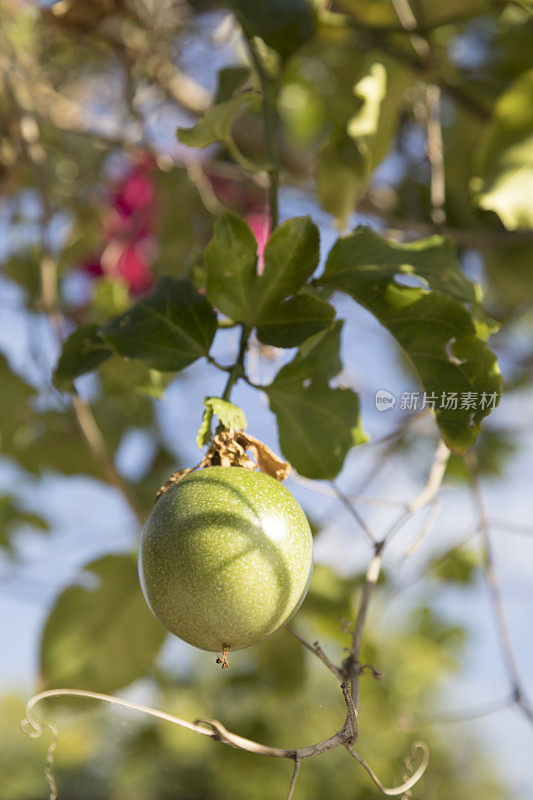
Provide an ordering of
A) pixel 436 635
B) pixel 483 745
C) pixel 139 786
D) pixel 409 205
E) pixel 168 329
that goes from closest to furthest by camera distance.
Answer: pixel 168 329, pixel 409 205, pixel 436 635, pixel 483 745, pixel 139 786

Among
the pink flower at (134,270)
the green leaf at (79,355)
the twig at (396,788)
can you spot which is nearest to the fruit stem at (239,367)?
the green leaf at (79,355)

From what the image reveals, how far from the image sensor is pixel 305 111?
197 cm

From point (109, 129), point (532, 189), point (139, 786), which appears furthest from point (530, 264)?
point (139, 786)

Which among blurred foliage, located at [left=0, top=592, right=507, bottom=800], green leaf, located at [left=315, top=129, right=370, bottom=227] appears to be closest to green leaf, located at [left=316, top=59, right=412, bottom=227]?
green leaf, located at [left=315, top=129, right=370, bottom=227]

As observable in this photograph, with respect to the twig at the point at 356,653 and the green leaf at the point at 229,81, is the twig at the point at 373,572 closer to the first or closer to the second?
the twig at the point at 356,653

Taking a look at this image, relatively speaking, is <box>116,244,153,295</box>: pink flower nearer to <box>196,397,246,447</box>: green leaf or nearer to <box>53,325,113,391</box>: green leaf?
<box>53,325,113,391</box>: green leaf

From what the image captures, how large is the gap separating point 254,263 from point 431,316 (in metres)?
0.16

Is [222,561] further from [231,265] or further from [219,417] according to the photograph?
[231,265]

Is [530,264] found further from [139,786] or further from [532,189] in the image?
[139,786]

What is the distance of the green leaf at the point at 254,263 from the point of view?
60 cm

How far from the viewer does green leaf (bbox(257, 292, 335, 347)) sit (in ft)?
1.94

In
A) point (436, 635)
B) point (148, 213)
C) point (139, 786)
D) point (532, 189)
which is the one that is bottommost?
point (139, 786)

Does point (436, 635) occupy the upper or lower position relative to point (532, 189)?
lower

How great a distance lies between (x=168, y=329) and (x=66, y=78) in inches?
55.9
